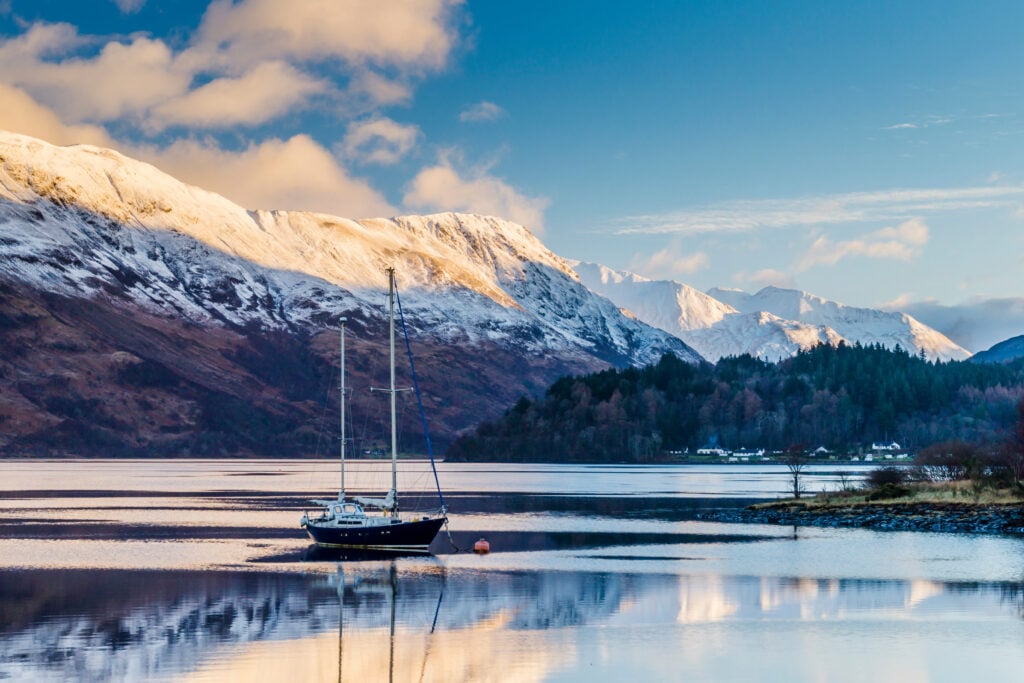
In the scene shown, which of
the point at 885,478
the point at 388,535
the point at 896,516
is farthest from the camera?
the point at 885,478

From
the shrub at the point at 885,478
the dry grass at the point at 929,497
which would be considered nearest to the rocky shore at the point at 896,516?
the dry grass at the point at 929,497

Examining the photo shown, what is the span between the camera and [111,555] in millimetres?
71125

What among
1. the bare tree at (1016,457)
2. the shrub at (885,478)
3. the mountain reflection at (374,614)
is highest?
the bare tree at (1016,457)

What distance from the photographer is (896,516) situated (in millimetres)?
94625

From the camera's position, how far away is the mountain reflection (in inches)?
1550

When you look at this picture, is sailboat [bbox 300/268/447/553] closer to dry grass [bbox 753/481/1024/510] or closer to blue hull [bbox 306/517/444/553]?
blue hull [bbox 306/517/444/553]

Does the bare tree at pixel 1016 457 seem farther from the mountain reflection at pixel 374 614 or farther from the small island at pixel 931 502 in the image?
the mountain reflection at pixel 374 614

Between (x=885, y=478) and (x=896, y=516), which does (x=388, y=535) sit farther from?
(x=885, y=478)

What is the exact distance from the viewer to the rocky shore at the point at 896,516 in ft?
288

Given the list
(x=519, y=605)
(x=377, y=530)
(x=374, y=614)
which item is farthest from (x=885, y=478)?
(x=374, y=614)

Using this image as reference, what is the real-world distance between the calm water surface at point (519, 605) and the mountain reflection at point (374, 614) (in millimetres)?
139

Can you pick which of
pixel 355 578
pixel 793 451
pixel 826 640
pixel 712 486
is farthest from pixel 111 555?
pixel 712 486

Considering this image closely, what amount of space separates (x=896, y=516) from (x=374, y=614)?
55.1 m

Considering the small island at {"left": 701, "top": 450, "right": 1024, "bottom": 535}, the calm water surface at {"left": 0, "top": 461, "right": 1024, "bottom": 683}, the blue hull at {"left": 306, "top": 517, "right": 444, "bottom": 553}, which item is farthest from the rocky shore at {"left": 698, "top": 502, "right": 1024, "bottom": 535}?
the blue hull at {"left": 306, "top": 517, "right": 444, "bottom": 553}
